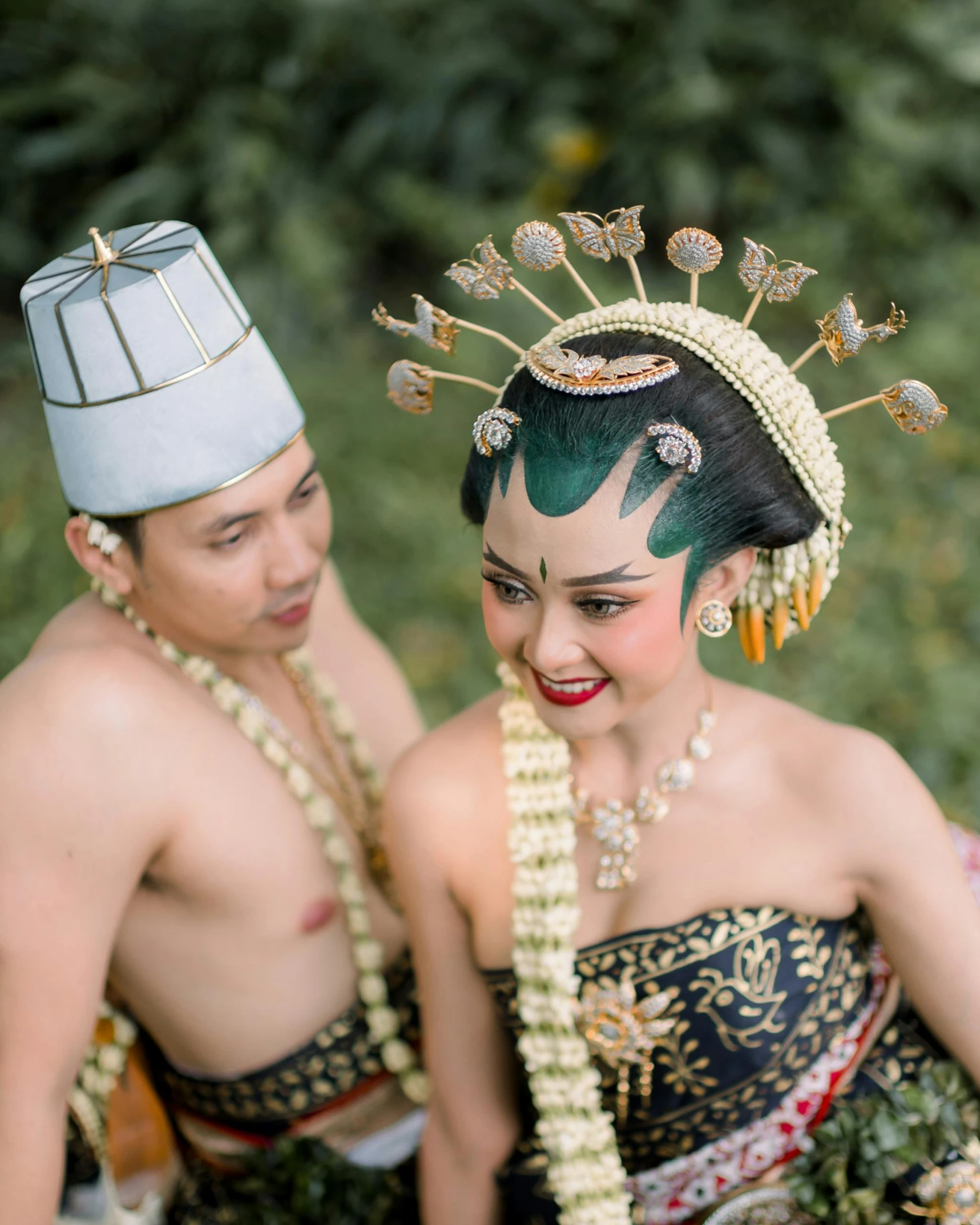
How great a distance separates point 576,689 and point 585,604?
0.47 ft

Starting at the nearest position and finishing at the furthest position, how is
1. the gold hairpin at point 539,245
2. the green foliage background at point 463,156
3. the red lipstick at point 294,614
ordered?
the gold hairpin at point 539,245
the red lipstick at point 294,614
the green foliage background at point 463,156

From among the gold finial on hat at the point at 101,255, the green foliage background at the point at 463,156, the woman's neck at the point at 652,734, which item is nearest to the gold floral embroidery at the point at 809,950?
the woman's neck at the point at 652,734

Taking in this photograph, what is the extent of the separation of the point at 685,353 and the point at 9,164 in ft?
19.2

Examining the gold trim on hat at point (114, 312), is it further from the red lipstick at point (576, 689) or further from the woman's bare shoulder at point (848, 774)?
the woman's bare shoulder at point (848, 774)

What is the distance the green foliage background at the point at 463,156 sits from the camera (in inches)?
229

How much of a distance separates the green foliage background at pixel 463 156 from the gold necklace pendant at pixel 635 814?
130 inches

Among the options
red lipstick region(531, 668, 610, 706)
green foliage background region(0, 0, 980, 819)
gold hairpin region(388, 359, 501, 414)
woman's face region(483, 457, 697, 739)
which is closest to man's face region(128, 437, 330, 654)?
gold hairpin region(388, 359, 501, 414)

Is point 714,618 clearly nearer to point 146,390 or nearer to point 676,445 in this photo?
point 676,445

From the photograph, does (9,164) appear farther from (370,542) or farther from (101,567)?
(101,567)

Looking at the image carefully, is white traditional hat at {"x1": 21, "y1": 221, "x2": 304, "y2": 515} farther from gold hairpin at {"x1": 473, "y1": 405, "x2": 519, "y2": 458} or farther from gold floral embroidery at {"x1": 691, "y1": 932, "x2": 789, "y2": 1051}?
gold floral embroidery at {"x1": 691, "y1": 932, "x2": 789, "y2": 1051}

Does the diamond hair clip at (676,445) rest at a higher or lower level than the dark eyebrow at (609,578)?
higher

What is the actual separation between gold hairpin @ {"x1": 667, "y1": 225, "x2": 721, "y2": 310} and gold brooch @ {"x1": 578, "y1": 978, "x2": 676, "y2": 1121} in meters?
1.09

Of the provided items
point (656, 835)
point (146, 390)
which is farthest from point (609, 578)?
point (146, 390)

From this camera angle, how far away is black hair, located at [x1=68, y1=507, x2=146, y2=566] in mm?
2160
